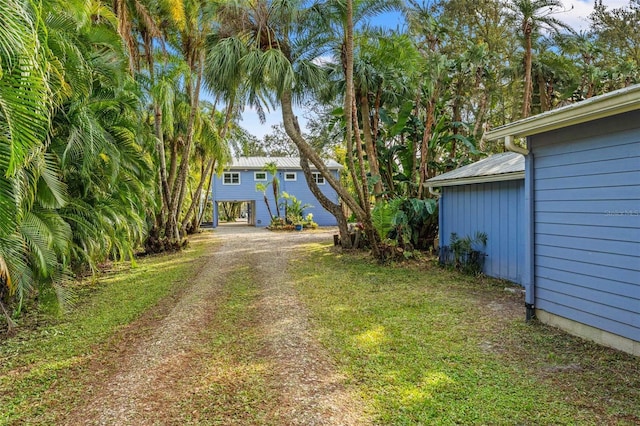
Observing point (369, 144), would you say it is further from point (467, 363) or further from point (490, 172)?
point (467, 363)

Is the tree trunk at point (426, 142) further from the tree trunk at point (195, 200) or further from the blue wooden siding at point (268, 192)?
the blue wooden siding at point (268, 192)

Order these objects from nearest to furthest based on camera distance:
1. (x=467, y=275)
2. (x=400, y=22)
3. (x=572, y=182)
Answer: (x=572, y=182)
(x=467, y=275)
(x=400, y=22)

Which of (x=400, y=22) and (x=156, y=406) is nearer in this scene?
(x=156, y=406)

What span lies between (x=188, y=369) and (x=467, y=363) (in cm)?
281

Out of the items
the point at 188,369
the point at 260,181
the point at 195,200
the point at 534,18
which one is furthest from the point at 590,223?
the point at 260,181

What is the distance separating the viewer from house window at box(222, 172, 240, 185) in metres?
25.5

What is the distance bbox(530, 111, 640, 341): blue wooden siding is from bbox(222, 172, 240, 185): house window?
2214cm

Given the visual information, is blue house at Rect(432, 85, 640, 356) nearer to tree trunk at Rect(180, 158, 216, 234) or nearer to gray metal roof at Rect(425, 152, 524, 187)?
gray metal roof at Rect(425, 152, 524, 187)

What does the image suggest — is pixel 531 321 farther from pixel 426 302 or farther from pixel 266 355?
pixel 266 355

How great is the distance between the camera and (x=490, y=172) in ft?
25.3

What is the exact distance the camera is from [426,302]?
6301 millimetres

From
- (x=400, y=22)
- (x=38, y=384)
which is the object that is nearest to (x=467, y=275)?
(x=400, y=22)

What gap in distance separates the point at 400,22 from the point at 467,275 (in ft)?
22.1

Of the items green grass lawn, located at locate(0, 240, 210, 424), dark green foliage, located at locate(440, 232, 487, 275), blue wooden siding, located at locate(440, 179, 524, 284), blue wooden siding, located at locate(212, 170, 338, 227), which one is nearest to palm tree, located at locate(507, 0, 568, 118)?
blue wooden siding, located at locate(440, 179, 524, 284)
